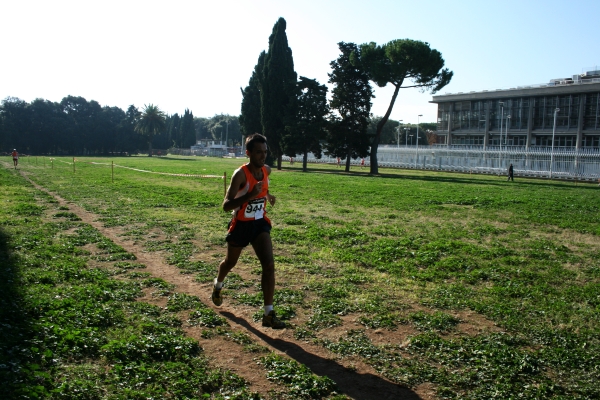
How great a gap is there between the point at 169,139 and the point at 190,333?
129m

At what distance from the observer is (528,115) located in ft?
237

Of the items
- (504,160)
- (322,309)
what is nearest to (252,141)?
(322,309)

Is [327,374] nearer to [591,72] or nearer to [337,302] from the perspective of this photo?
[337,302]

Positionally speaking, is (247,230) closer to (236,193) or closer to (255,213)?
(255,213)

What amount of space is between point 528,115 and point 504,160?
2563 cm

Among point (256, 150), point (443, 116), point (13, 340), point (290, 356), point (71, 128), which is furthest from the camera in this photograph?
point (71, 128)

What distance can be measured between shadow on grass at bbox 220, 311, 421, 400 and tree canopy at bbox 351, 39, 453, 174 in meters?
41.3

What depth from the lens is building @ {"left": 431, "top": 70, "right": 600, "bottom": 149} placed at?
65.2 metres

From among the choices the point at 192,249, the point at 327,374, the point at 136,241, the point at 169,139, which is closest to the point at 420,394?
the point at 327,374

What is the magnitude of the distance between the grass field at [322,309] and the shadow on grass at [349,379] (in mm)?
91

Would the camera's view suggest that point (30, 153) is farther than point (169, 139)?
No

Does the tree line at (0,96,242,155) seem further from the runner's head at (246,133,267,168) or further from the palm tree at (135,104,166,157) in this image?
the runner's head at (246,133,267,168)

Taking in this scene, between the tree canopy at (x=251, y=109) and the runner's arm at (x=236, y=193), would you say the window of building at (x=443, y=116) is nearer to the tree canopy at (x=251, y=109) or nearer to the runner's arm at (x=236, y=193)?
the tree canopy at (x=251, y=109)

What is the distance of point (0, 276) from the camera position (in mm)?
6172
